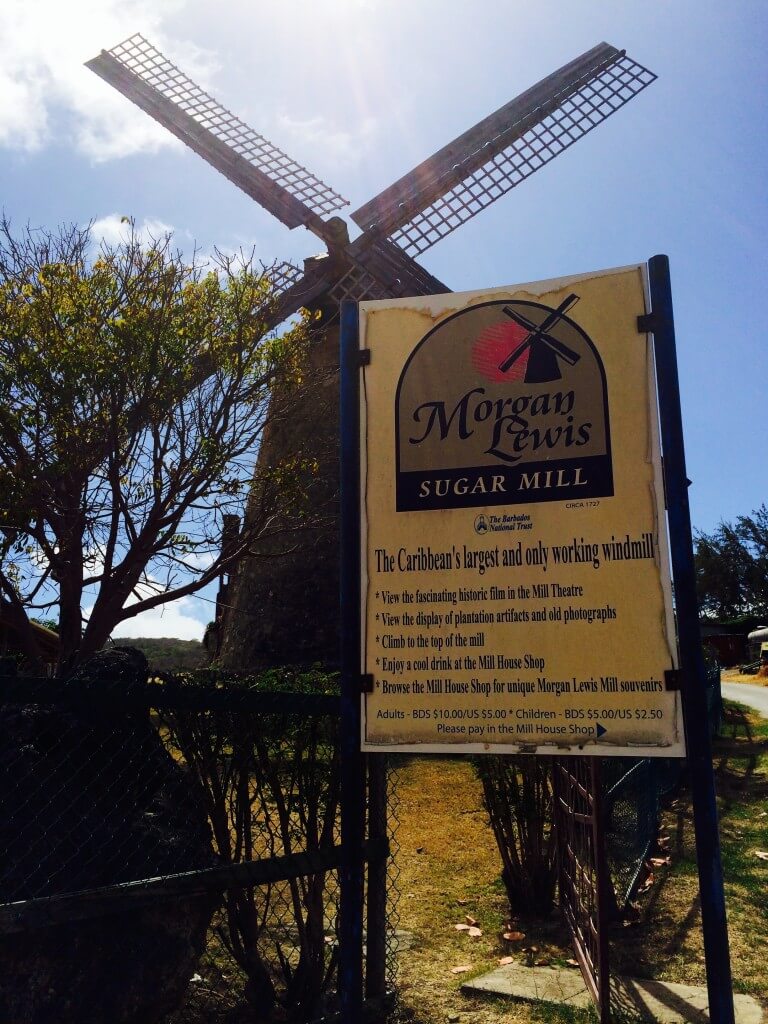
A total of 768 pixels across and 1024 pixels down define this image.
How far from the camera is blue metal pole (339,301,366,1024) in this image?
3.36 m

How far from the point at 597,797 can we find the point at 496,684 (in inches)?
56.6

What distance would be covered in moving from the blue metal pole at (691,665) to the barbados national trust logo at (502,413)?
239 millimetres

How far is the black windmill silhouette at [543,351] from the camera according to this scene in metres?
3.45

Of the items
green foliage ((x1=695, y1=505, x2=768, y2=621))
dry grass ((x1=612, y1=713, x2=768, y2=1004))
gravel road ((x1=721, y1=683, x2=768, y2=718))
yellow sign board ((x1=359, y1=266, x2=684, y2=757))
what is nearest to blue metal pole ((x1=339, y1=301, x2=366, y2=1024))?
yellow sign board ((x1=359, y1=266, x2=684, y2=757))

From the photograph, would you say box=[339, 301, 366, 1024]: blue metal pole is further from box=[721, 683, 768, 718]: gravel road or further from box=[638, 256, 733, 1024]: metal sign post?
box=[721, 683, 768, 718]: gravel road

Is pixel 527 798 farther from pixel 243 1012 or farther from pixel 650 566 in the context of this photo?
pixel 650 566

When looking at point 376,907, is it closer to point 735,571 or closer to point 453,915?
point 453,915

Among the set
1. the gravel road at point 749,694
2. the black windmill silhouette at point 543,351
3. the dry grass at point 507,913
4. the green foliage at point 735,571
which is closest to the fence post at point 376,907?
the dry grass at point 507,913

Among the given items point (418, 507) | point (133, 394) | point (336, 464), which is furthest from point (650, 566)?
point (336, 464)

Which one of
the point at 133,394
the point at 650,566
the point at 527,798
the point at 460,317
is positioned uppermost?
the point at 133,394

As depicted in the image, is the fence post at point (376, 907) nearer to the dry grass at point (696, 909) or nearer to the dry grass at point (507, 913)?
→ the dry grass at point (507, 913)

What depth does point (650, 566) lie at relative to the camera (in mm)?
3180

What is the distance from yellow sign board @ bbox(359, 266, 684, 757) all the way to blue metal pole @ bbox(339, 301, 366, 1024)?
0.20 feet

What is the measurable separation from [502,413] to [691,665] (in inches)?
48.1
